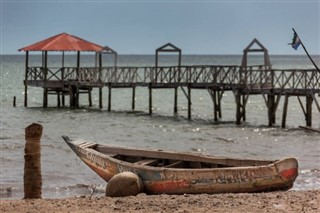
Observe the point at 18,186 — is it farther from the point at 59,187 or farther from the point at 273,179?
the point at 273,179

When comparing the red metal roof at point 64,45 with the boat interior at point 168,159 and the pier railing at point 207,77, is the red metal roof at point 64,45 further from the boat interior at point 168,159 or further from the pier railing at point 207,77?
the boat interior at point 168,159

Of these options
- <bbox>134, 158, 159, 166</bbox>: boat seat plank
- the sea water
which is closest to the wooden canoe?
<bbox>134, 158, 159, 166</bbox>: boat seat plank

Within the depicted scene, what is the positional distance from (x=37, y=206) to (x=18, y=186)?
572 centimetres

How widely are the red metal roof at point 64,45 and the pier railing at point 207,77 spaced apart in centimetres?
138

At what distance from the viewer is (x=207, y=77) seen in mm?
34219

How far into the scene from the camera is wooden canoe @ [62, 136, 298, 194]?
1276 cm

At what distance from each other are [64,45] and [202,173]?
1108 inches

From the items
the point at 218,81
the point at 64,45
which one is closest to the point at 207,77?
the point at 218,81

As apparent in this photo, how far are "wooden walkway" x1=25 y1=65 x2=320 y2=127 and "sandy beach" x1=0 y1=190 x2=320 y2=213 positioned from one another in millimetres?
17271

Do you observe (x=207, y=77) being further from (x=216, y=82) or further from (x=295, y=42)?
(x=295, y=42)

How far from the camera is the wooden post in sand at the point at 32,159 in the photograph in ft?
37.1

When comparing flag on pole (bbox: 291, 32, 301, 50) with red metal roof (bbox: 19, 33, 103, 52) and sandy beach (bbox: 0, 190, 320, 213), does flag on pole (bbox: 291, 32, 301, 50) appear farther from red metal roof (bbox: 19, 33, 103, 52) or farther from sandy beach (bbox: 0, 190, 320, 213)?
red metal roof (bbox: 19, 33, 103, 52)

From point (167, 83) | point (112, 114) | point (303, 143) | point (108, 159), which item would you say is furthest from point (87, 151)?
point (112, 114)

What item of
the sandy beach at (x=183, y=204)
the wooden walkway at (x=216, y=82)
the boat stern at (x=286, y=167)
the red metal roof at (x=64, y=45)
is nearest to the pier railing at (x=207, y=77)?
the wooden walkway at (x=216, y=82)
